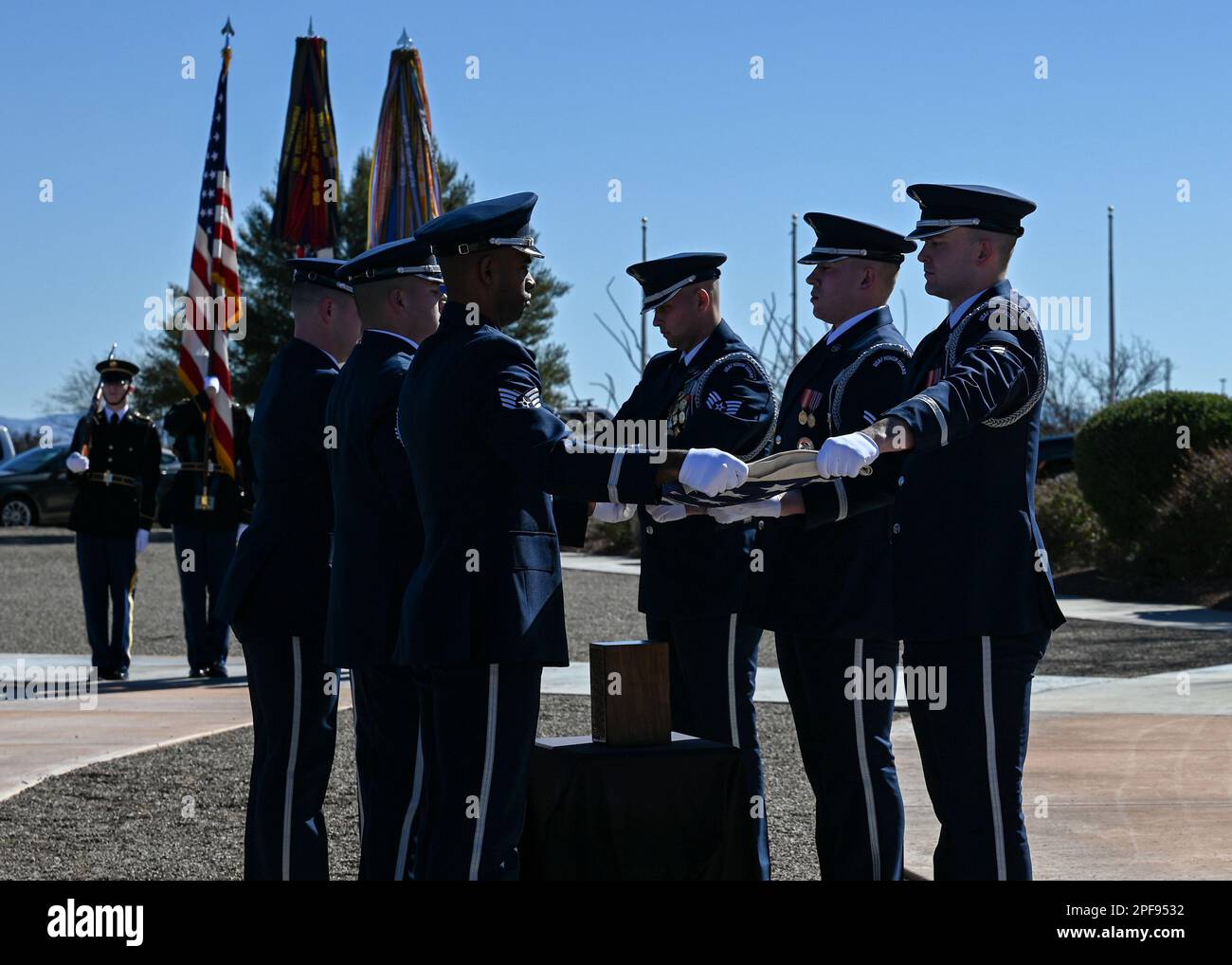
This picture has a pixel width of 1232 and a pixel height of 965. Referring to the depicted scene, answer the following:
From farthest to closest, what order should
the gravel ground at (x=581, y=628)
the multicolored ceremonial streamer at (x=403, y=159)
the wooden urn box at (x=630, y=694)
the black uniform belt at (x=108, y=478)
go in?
the gravel ground at (x=581, y=628)
the black uniform belt at (x=108, y=478)
the multicolored ceremonial streamer at (x=403, y=159)
the wooden urn box at (x=630, y=694)

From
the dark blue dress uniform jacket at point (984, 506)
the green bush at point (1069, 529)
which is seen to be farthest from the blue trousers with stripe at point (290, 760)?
the green bush at point (1069, 529)

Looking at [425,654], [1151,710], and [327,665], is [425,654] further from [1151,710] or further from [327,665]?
[1151,710]

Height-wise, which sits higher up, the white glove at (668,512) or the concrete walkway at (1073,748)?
the white glove at (668,512)

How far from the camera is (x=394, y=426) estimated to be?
4.61m

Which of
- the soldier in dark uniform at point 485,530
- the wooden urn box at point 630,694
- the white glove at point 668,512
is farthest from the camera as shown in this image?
the white glove at point 668,512

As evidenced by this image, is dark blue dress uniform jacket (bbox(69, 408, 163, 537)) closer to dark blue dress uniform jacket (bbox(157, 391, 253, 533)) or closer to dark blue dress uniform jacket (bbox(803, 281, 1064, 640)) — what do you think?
dark blue dress uniform jacket (bbox(157, 391, 253, 533))

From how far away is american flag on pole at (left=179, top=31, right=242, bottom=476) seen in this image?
11.8 m

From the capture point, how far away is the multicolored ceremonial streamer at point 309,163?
489 inches

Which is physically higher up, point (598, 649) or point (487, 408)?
point (487, 408)

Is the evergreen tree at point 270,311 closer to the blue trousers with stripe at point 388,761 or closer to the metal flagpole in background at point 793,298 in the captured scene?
the metal flagpole in background at point 793,298

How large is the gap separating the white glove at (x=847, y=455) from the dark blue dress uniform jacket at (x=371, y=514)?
126 centimetres

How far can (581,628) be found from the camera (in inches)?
588

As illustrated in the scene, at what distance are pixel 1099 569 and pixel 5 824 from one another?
14081 mm
